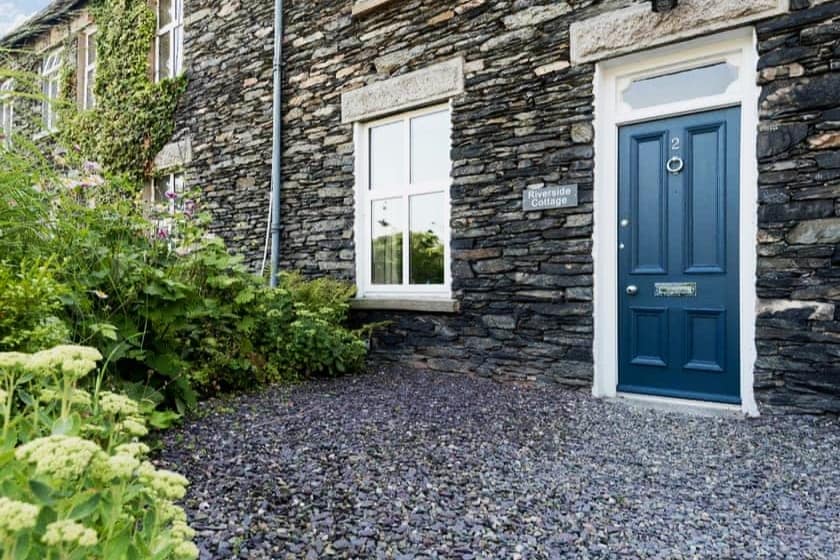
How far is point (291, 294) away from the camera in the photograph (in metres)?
4.71

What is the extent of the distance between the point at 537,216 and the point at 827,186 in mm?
1788

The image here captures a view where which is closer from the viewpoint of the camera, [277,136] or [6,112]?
[6,112]

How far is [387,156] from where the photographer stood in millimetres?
5410

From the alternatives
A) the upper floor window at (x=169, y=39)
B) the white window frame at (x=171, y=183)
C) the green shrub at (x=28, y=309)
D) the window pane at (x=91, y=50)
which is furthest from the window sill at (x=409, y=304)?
the window pane at (x=91, y=50)

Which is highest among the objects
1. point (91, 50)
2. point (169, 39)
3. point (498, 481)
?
point (91, 50)

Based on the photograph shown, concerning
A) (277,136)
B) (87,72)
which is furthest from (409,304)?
(87,72)

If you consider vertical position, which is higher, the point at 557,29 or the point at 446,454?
the point at 557,29

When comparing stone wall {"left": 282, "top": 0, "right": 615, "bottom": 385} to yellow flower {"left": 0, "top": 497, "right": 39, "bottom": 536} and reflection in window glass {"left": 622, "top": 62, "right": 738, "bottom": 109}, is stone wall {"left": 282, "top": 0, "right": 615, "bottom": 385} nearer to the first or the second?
reflection in window glass {"left": 622, "top": 62, "right": 738, "bottom": 109}

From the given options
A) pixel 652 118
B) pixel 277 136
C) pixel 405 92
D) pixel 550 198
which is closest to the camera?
pixel 652 118

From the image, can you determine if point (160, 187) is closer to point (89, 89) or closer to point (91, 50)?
point (89, 89)

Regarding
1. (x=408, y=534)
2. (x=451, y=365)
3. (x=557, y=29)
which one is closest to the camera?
(x=408, y=534)

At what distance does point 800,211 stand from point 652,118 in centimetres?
113

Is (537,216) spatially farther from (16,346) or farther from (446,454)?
(16,346)

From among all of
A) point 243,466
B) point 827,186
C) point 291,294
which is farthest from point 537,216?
point 243,466
